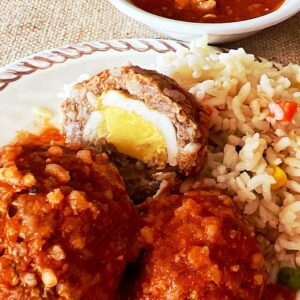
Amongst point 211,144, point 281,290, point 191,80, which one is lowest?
point 281,290

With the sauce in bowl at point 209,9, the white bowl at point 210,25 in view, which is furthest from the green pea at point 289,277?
the sauce in bowl at point 209,9

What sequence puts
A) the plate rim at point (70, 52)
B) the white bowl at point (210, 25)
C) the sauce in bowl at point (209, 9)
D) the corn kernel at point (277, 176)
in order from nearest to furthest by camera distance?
1. the corn kernel at point (277, 176)
2. the plate rim at point (70, 52)
3. the white bowl at point (210, 25)
4. the sauce in bowl at point (209, 9)

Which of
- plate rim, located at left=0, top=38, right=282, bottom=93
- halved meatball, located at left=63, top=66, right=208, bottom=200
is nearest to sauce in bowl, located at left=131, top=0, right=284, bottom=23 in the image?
plate rim, located at left=0, top=38, right=282, bottom=93

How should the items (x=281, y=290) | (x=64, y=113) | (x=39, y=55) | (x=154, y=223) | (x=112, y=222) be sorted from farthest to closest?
(x=39, y=55)
(x=64, y=113)
(x=281, y=290)
(x=154, y=223)
(x=112, y=222)

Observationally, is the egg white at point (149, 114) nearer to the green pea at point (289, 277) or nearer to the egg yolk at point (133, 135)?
the egg yolk at point (133, 135)

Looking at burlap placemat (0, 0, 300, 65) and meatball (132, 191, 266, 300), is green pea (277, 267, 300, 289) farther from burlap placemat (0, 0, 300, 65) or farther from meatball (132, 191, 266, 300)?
burlap placemat (0, 0, 300, 65)

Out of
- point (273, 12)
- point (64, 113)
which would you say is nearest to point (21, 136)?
point (64, 113)

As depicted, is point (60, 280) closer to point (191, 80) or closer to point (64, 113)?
point (64, 113)
